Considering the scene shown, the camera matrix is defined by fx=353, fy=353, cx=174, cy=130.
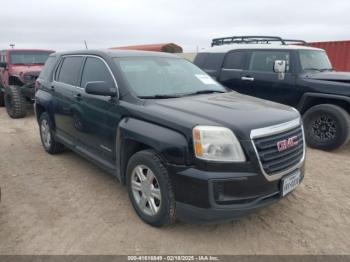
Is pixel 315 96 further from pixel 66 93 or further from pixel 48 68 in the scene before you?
pixel 48 68

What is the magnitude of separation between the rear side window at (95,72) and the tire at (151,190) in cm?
105

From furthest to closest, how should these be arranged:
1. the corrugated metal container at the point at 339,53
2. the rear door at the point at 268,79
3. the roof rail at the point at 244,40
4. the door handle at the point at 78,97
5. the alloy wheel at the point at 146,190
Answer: the corrugated metal container at the point at 339,53 → the roof rail at the point at 244,40 → the rear door at the point at 268,79 → the door handle at the point at 78,97 → the alloy wheel at the point at 146,190

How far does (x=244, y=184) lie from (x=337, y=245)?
1.09m

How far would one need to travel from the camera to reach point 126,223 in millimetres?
3562

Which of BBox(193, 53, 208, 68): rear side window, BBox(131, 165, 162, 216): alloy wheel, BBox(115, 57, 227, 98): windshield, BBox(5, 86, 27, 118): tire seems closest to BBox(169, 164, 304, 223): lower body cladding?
BBox(131, 165, 162, 216): alloy wheel

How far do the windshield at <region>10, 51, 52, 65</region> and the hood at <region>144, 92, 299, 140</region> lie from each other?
28.2 feet

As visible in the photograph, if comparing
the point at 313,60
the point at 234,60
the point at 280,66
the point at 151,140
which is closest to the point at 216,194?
the point at 151,140

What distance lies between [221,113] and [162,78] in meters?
1.13

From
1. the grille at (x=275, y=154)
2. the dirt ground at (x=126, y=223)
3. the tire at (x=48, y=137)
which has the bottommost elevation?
the dirt ground at (x=126, y=223)

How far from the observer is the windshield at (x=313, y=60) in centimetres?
677

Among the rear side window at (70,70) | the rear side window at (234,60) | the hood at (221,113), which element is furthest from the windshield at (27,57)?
the hood at (221,113)

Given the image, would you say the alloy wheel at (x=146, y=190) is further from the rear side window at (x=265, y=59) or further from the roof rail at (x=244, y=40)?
the roof rail at (x=244, y=40)

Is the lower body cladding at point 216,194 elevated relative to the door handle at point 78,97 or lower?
lower

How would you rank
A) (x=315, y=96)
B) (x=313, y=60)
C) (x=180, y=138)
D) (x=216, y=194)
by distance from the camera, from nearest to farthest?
1. (x=216, y=194)
2. (x=180, y=138)
3. (x=315, y=96)
4. (x=313, y=60)
